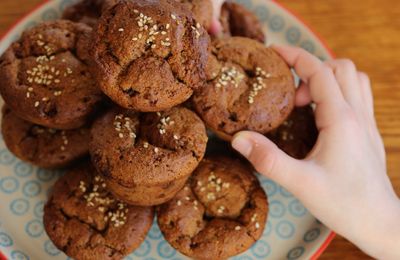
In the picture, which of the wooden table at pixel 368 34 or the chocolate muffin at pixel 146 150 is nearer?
the chocolate muffin at pixel 146 150

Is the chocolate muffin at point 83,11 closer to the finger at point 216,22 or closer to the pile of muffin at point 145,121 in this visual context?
the pile of muffin at point 145,121

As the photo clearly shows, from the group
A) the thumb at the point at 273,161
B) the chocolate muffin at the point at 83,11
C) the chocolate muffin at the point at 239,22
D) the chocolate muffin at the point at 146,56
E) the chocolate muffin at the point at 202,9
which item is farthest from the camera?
the chocolate muffin at the point at 239,22

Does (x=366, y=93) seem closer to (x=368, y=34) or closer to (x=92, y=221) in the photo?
(x=368, y=34)

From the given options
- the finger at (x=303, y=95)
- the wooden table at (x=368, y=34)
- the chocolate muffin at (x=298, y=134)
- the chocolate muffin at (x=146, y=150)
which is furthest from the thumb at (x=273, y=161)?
the wooden table at (x=368, y=34)

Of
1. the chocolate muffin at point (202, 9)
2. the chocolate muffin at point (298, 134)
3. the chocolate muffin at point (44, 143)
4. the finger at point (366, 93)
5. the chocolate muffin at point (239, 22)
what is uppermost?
the chocolate muffin at point (202, 9)

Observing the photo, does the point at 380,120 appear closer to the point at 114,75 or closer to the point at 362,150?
the point at 362,150

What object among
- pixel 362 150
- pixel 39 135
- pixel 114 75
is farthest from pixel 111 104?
pixel 362 150

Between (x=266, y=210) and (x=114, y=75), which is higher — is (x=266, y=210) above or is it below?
below
